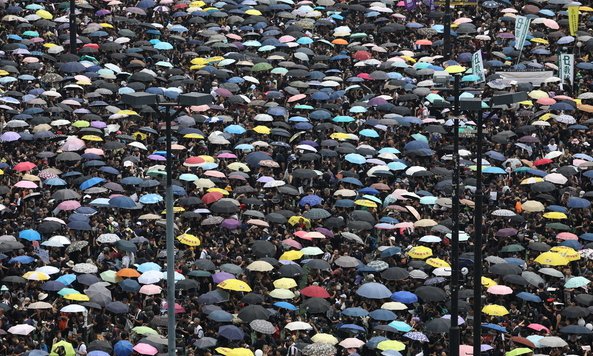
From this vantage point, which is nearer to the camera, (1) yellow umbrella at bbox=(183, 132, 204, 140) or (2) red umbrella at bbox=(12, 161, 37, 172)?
(2) red umbrella at bbox=(12, 161, 37, 172)

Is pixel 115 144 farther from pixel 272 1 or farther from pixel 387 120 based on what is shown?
Result: pixel 272 1

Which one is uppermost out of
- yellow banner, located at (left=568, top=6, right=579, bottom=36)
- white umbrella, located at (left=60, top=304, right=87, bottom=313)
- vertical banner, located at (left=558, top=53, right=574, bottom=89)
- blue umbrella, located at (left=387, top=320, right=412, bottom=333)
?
yellow banner, located at (left=568, top=6, right=579, bottom=36)

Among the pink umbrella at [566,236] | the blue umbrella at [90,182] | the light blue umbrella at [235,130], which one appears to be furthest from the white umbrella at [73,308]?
the light blue umbrella at [235,130]

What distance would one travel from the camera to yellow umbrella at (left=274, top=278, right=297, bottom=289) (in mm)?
31964

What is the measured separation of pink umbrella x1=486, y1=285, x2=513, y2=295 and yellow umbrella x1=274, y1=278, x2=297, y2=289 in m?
4.31

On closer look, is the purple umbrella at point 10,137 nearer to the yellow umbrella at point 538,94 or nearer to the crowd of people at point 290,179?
the crowd of people at point 290,179

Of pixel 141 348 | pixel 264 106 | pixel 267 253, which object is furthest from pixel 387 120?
pixel 141 348

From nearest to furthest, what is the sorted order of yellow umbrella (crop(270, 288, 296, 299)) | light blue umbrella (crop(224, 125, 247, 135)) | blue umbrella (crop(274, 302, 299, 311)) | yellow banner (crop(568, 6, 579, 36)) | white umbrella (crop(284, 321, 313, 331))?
white umbrella (crop(284, 321, 313, 331)), blue umbrella (crop(274, 302, 299, 311)), yellow umbrella (crop(270, 288, 296, 299)), light blue umbrella (crop(224, 125, 247, 135)), yellow banner (crop(568, 6, 579, 36))

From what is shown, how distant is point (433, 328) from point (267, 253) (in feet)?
16.4

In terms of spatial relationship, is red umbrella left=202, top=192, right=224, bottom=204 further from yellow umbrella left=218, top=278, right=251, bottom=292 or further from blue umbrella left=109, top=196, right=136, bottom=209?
yellow umbrella left=218, top=278, right=251, bottom=292

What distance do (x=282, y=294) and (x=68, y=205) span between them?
683 centimetres

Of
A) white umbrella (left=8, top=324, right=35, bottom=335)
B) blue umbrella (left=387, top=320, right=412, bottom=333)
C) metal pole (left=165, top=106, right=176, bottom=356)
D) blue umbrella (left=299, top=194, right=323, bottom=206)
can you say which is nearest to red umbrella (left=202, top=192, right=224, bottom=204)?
blue umbrella (left=299, top=194, right=323, bottom=206)

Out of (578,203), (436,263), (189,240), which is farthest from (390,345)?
(578,203)

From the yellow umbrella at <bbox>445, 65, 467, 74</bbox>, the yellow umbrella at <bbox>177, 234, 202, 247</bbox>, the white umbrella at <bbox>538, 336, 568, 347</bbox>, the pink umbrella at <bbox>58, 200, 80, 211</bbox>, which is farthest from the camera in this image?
the yellow umbrella at <bbox>445, 65, 467, 74</bbox>
